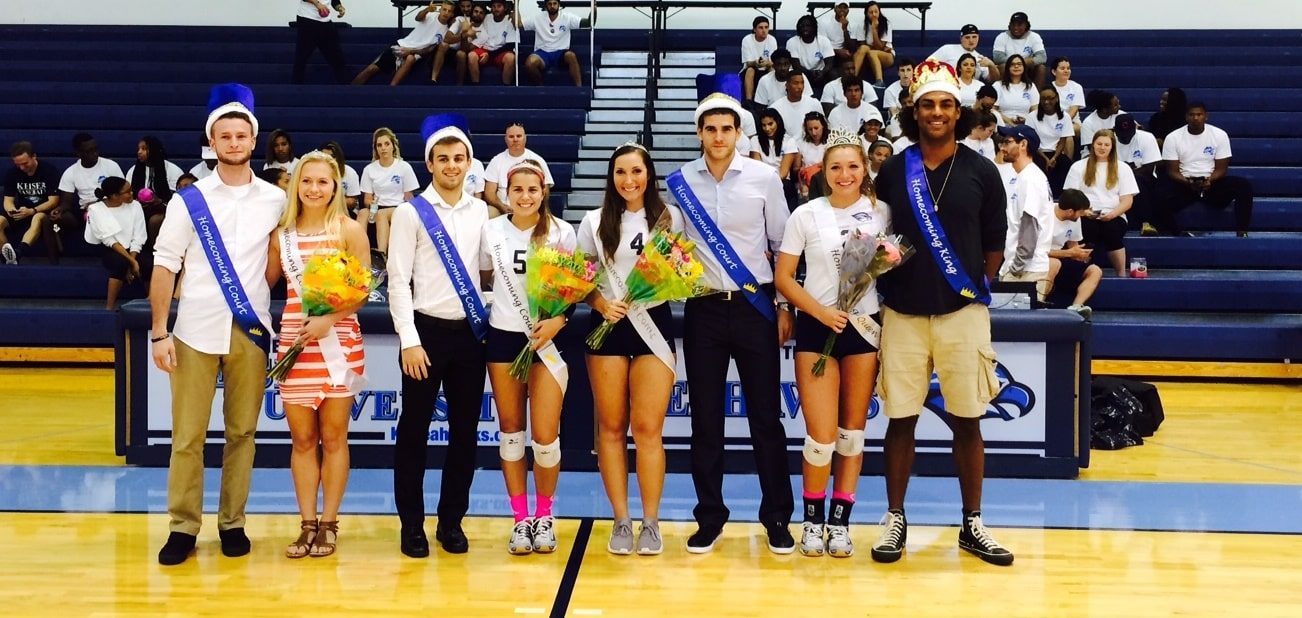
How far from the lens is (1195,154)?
11.0 m

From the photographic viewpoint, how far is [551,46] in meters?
13.5

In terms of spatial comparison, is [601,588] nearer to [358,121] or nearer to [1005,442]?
[1005,442]

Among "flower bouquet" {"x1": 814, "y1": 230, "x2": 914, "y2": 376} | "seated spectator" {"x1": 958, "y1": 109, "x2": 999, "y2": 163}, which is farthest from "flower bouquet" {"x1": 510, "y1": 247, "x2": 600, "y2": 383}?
"seated spectator" {"x1": 958, "y1": 109, "x2": 999, "y2": 163}

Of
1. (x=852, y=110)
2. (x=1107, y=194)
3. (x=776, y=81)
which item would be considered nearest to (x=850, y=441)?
(x=1107, y=194)

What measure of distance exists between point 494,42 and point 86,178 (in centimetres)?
439

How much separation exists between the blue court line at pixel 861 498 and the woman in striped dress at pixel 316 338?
81cm

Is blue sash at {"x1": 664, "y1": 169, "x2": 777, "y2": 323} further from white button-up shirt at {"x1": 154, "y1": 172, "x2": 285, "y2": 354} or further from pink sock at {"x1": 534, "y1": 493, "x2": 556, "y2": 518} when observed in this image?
white button-up shirt at {"x1": 154, "y1": 172, "x2": 285, "y2": 354}

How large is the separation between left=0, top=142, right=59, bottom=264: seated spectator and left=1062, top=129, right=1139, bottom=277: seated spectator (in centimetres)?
839

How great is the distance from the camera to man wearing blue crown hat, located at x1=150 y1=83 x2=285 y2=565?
4480 mm

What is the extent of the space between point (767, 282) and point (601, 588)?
1.21 metres

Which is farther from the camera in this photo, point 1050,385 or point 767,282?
point 1050,385

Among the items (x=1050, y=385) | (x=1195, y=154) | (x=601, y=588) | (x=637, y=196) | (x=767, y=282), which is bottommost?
(x=601, y=588)

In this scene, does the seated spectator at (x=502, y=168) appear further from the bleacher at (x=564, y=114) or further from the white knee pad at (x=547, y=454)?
the white knee pad at (x=547, y=454)

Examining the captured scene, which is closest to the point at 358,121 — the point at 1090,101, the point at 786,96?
the point at 786,96
